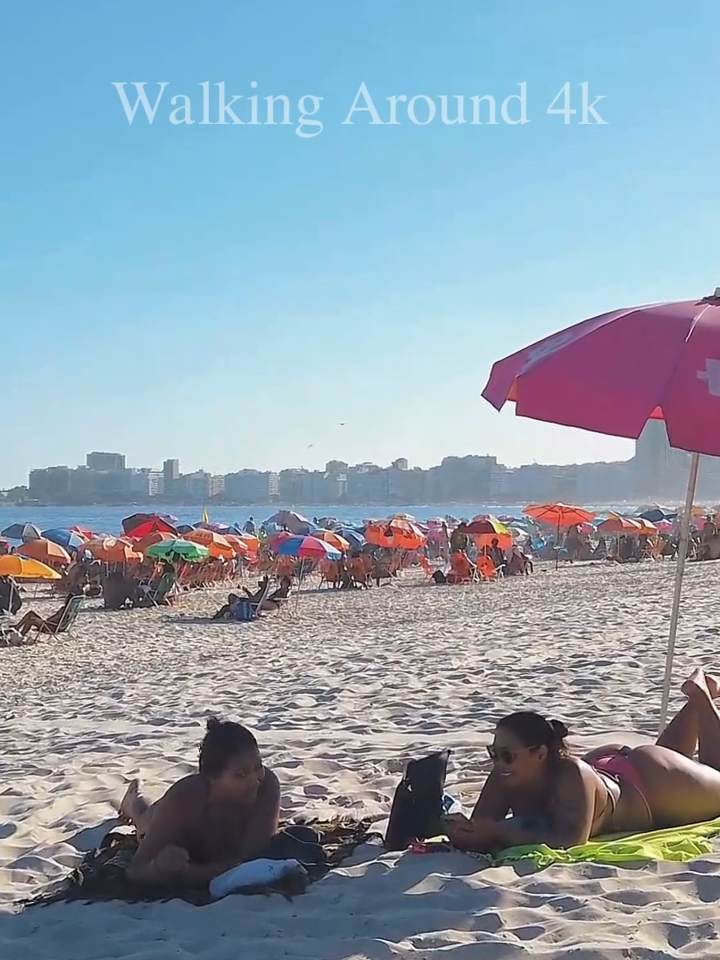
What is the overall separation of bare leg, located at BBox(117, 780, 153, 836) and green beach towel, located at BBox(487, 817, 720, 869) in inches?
49.9

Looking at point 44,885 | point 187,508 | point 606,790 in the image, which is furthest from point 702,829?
point 187,508

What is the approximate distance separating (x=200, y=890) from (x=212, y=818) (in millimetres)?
245

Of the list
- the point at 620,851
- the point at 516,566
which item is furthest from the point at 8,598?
the point at 620,851

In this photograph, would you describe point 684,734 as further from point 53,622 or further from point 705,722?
point 53,622

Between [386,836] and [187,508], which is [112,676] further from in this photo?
[187,508]

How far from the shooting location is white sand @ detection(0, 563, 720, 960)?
308 centimetres

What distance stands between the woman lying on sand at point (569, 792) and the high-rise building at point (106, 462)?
483 feet

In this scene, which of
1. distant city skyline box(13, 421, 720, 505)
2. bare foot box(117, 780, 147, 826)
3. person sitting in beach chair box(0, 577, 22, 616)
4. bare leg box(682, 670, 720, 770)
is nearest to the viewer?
bare foot box(117, 780, 147, 826)

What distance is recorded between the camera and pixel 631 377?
3293 mm

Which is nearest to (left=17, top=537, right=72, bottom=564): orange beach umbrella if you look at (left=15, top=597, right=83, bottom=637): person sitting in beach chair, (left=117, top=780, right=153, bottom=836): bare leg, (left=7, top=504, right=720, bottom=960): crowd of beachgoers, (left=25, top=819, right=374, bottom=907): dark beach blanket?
(left=7, top=504, right=720, bottom=960): crowd of beachgoers

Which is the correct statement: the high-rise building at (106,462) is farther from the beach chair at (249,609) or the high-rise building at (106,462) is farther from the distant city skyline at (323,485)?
the beach chair at (249,609)

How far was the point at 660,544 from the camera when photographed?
1455 inches

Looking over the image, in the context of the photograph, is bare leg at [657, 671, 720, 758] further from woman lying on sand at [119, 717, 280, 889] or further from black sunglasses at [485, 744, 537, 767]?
woman lying on sand at [119, 717, 280, 889]

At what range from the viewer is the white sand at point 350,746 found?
121 inches
